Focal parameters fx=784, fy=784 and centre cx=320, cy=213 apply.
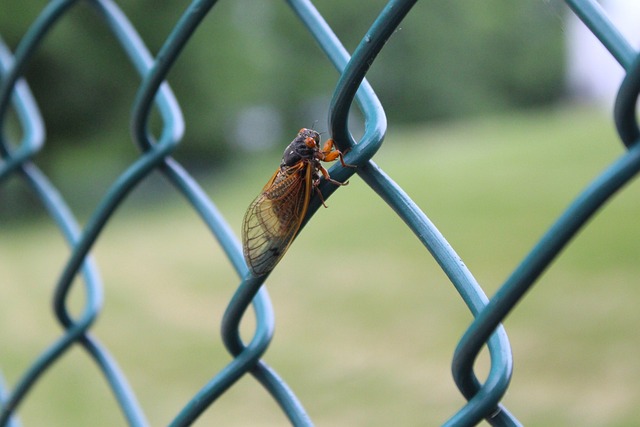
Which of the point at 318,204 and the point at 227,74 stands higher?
the point at 227,74

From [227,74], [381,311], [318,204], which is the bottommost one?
[381,311]

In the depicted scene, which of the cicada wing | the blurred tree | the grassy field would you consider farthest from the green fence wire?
the blurred tree

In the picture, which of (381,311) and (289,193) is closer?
(289,193)

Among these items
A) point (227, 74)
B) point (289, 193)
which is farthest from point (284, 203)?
point (227, 74)

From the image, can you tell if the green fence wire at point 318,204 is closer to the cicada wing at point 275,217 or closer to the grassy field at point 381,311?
the cicada wing at point 275,217

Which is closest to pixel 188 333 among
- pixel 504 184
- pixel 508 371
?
pixel 504 184

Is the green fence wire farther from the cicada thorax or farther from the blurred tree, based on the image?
the blurred tree

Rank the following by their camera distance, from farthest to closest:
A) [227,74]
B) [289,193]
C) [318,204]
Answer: [227,74] → [289,193] → [318,204]

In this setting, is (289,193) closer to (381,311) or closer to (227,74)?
(381,311)
